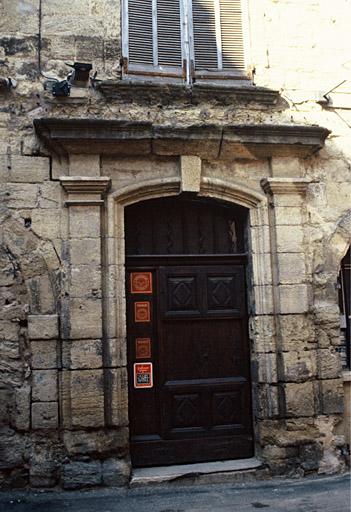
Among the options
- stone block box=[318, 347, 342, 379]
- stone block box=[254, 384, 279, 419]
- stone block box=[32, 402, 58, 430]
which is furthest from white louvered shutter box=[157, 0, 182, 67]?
stone block box=[32, 402, 58, 430]

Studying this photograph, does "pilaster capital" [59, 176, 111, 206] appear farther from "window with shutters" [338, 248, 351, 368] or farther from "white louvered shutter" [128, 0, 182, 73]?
"window with shutters" [338, 248, 351, 368]

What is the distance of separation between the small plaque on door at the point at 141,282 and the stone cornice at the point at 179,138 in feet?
3.90

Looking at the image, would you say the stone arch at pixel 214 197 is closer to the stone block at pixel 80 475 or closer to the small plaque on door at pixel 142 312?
the small plaque on door at pixel 142 312

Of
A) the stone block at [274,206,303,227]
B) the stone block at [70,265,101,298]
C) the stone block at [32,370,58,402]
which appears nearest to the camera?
the stone block at [32,370,58,402]

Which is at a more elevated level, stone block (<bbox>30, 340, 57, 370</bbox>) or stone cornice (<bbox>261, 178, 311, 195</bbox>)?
stone cornice (<bbox>261, 178, 311, 195</bbox>)

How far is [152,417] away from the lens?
511 centimetres

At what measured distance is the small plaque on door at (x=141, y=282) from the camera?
204 inches

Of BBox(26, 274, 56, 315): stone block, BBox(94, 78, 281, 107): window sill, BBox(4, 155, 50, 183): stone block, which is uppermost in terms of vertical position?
BBox(94, 78, 281, 107): window sill

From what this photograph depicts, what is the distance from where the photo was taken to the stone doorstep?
4770 mm

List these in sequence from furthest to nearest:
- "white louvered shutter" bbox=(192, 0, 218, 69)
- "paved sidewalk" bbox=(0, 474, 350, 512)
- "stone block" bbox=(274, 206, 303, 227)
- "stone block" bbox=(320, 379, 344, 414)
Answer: "white louvered shutter" bbox=(192, 0, 218, 69) < "stone block" bbox=(274, 206, 303, 227) < "stone block" bbox=(320, 379, 344, 414) < "paved sidewalk" bbox=(0, 474, 350, 512)

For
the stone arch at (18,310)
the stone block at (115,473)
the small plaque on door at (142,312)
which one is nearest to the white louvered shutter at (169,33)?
the stone arch at (18,310)

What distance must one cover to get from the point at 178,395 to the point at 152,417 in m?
0.33

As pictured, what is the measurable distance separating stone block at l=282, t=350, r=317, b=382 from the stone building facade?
1 centimetres

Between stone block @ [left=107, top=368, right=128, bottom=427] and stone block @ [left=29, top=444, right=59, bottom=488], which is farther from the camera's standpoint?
stone block @ [left=107, top=368, right=128, bottom=427]
